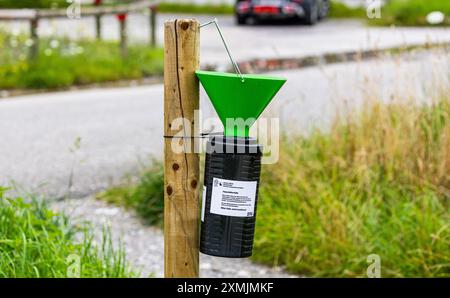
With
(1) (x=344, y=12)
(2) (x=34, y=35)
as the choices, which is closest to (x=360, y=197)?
(2) (x=34, y=35)

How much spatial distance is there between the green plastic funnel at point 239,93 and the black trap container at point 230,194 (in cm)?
8

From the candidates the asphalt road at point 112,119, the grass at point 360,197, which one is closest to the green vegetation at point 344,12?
the asphalt road at point 112,119

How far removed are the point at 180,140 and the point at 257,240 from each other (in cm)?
215

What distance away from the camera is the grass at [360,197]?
4969 mm

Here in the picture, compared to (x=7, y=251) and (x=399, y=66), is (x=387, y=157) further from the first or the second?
(x=7, y=251)

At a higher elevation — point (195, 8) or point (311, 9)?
point (195, 8)

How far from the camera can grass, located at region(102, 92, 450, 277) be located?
4.97 m

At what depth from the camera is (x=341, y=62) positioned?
49.1ft

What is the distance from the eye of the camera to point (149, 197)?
6000 mm

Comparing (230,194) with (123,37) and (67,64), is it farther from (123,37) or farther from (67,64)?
(123,37)

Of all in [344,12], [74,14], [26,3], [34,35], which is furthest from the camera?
[344,12]

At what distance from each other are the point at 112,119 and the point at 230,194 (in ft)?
22.2

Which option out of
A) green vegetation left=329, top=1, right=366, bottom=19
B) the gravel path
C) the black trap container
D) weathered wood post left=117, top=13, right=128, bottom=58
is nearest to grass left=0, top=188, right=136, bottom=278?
the gravel path

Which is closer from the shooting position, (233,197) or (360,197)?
(233,197)
